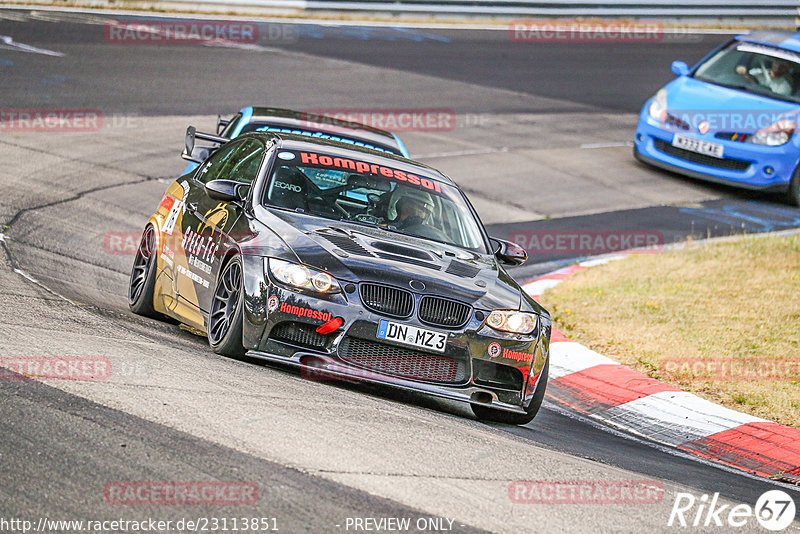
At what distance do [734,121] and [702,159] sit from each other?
0.70 meters

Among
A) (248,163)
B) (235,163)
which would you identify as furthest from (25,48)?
(248,163)

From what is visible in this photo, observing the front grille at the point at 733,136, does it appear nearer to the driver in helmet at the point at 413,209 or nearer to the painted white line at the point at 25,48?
the driver in helmet at the point at 413,209

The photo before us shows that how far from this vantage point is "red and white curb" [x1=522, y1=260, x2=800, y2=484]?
7273 millimetres

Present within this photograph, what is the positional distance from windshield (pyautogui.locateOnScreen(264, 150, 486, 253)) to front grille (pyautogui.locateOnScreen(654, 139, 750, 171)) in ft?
29.8

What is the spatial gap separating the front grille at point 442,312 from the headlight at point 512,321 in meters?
0.17

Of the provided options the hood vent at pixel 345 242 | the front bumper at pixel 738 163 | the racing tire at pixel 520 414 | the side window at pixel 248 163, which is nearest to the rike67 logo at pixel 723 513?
the racing tire at pixel 520 414

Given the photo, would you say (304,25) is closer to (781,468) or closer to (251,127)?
(251,127)

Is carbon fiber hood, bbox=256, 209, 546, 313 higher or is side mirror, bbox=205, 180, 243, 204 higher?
side mirror, bbox=205, 180, 243, 204

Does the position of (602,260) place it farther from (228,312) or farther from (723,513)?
(723,513)

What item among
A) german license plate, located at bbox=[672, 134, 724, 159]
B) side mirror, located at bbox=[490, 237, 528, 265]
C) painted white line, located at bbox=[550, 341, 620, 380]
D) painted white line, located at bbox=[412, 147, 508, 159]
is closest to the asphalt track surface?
painted white line, located at bbox=[412, 147, 508, 159]

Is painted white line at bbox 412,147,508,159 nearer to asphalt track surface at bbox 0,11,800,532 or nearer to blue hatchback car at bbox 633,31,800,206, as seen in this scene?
asphalt track surface at bbox 0,11,800,532

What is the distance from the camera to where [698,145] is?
53.3ft

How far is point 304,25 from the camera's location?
2514cm

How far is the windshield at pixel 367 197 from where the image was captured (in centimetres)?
766
